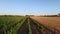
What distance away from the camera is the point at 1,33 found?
17.8m

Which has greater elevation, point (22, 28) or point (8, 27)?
point (8, 27)

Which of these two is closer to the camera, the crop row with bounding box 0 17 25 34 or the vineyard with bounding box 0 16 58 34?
the crop row with bounding box 0 17 25 34

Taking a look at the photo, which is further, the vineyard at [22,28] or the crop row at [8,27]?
the vineyard at [22,28]

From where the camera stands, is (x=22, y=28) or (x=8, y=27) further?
(x=22, y=28)

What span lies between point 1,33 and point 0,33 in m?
0.14

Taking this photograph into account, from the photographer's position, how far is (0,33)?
17.9 metres
